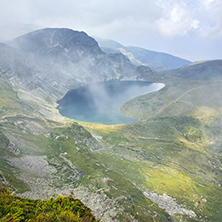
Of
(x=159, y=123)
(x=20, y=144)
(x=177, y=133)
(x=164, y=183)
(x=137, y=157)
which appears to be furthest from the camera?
(x=159, y=123)

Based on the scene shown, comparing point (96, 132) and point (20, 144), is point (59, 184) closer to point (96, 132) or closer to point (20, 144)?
point (20, 144)

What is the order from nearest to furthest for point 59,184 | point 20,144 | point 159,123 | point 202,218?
point 59,184, point 202,218, point 20,144, point 159,123

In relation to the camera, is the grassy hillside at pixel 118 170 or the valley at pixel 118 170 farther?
the grassy hillside at pixel 118 170

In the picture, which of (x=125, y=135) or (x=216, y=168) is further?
(x=125, y=135)

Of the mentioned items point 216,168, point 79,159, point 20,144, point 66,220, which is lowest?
point 216,168

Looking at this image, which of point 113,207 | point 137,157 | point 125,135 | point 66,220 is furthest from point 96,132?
point 66,220

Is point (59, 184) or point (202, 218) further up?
point (59, 184)

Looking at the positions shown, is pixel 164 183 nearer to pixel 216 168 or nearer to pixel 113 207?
pixel 113 207

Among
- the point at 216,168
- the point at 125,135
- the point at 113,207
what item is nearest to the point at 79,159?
the point at 113,207

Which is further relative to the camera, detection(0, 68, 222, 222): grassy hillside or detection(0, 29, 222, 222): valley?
detection(0, 68, 222, 222): grassy hillside
